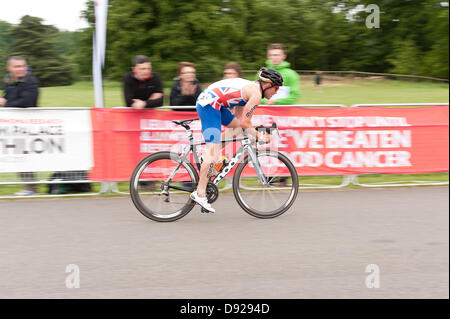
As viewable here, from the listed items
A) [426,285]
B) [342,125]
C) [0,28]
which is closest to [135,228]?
[426,285]

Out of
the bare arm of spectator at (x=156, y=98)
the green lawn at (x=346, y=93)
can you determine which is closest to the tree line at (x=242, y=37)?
the green lawn at (x=346, y=93)

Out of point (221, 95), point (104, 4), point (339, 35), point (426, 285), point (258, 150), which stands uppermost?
point (339, 35)

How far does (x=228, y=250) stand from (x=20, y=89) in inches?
163

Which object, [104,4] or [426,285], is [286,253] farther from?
[104,4]

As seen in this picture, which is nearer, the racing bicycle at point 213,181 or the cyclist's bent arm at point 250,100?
the cyclist's bent arm at point 250,100

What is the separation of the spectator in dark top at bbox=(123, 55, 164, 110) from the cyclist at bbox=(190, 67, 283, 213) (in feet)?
5.95

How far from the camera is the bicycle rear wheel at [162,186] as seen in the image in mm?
6527

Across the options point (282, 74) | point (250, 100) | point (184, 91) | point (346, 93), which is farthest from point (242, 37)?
point (250, 100)

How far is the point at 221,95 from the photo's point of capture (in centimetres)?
631

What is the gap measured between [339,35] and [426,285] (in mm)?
63987

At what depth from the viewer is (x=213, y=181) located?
6.61m

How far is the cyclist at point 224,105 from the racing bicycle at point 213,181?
0.41 feet

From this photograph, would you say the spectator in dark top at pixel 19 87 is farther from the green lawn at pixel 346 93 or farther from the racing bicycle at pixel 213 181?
the green lawn at pixel 346 93

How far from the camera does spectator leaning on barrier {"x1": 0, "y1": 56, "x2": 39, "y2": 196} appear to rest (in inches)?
315
